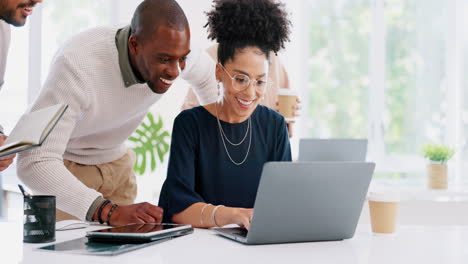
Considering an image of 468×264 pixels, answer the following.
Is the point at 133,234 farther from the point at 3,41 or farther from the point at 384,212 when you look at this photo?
the point at 3,41

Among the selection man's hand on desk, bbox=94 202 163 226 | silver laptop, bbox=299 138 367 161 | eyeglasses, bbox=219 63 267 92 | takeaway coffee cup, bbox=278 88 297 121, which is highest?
eyeglasses, bbox=219 63 267 92

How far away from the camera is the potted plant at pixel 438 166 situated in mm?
3938

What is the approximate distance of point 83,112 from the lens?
6.30 ft

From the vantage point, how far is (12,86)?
13.9ft

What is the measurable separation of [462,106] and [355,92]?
0.96m

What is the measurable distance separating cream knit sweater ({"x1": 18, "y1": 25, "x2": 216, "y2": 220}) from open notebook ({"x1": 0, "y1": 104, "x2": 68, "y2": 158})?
42cm

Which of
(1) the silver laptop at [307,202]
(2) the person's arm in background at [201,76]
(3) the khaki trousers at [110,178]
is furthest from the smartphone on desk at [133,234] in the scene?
(2) the person's arm in background at [201,76]

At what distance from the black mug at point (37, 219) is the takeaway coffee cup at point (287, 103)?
1602mm

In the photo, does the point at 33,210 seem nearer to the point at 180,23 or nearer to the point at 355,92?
the point at 180,23

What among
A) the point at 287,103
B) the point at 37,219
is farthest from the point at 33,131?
the point at 287,103

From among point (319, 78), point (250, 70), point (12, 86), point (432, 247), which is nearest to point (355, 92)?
point (319, 78)

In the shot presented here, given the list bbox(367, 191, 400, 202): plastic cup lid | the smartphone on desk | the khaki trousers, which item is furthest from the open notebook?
the khaki trousers

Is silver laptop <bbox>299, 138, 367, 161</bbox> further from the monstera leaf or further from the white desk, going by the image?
the monstera leaf

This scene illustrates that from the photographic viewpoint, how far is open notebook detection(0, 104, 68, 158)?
A: 112 cm
